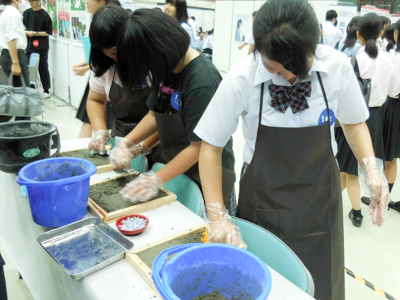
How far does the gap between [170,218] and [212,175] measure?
0.22 metres

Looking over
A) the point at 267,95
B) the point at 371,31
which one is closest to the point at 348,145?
the point at 371,31

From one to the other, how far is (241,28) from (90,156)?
6984mm

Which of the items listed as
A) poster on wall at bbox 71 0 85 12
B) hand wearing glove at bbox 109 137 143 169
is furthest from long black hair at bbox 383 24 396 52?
poster on wall at bbox 71 0 85 12

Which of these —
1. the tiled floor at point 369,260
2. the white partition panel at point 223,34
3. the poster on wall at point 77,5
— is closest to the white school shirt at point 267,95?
the tiled floor at point 369,260

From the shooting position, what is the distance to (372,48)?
2324 mm

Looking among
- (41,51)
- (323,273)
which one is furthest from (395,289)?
(41,51)

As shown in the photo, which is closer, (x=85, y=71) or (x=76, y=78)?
(x=85, y=71)

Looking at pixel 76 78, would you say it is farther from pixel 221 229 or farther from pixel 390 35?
pixel 221 229

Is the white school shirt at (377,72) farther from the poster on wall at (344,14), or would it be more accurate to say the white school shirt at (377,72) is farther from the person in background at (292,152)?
the poster on wall at (344,14)

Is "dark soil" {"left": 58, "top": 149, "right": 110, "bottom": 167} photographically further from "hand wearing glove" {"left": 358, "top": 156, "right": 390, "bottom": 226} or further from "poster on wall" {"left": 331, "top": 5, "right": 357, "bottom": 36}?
"poster on wall" {"left": 331, "top": 5, "right": 357, "bottom": 36}

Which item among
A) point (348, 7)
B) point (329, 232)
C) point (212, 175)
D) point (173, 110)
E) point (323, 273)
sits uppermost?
point (348, 7)

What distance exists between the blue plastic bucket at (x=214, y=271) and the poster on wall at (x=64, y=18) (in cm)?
511

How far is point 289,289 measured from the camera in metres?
0.80

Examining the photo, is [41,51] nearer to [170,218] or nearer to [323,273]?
[170,218]
